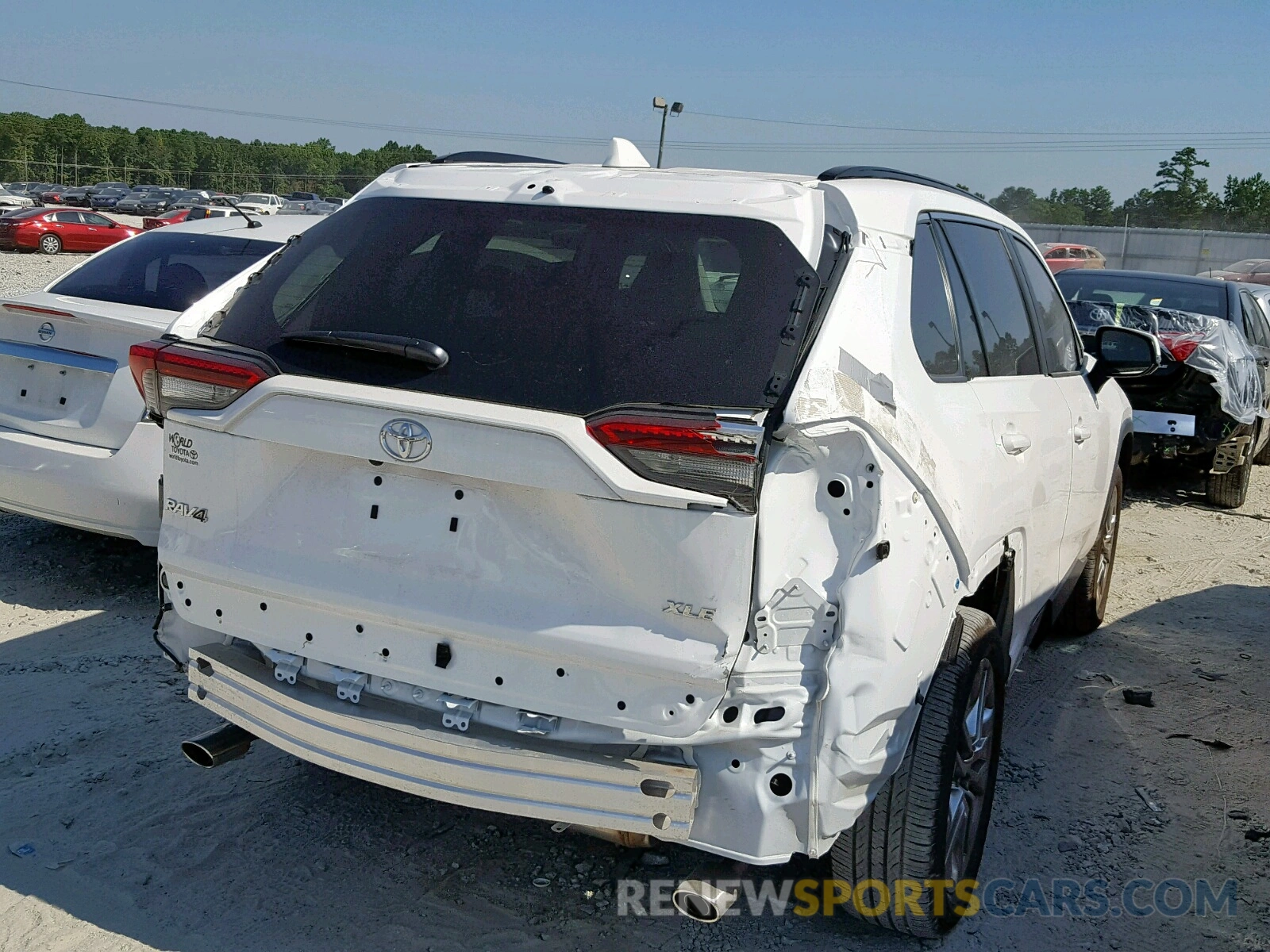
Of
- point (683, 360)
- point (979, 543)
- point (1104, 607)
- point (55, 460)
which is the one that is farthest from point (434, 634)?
point (1104, 607)

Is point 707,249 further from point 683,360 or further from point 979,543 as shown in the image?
point 979,543

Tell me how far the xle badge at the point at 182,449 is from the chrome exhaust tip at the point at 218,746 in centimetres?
70

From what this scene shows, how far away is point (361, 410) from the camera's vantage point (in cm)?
260

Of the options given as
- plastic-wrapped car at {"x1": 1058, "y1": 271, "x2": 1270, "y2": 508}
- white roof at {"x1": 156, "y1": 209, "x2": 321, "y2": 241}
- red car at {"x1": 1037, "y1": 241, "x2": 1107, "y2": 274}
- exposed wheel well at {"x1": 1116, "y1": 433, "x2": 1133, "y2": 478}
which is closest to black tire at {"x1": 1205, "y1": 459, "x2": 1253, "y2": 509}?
plastic-wrapped car at {"x1": 1058, "y1": 271, "x2": 1270, "y2": 508}

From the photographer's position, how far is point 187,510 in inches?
115

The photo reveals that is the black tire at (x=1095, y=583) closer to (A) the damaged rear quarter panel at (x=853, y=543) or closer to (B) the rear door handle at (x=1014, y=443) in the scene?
(B) the rear door handle at (x=1014, y=443)

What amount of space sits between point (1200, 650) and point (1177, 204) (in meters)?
72.1

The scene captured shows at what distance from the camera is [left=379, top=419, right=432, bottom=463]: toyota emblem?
255cm

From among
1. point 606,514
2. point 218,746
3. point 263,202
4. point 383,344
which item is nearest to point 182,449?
point 383,344

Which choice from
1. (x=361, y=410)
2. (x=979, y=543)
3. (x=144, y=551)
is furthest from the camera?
(x=144, y=551)

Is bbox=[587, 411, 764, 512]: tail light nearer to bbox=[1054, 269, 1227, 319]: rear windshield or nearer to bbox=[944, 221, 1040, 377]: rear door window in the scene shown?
bbox=[944, 221, 1040, 377]: rear door window

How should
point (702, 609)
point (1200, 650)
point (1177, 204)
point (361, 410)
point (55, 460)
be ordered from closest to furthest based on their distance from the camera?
point (702, 609) → point (361, 410) → point (55, 460) → point (1200, 650) → point (1177, 204)

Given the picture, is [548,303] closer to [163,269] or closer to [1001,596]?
[1001,596]

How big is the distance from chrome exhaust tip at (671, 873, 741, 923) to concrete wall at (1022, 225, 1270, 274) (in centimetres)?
4620
